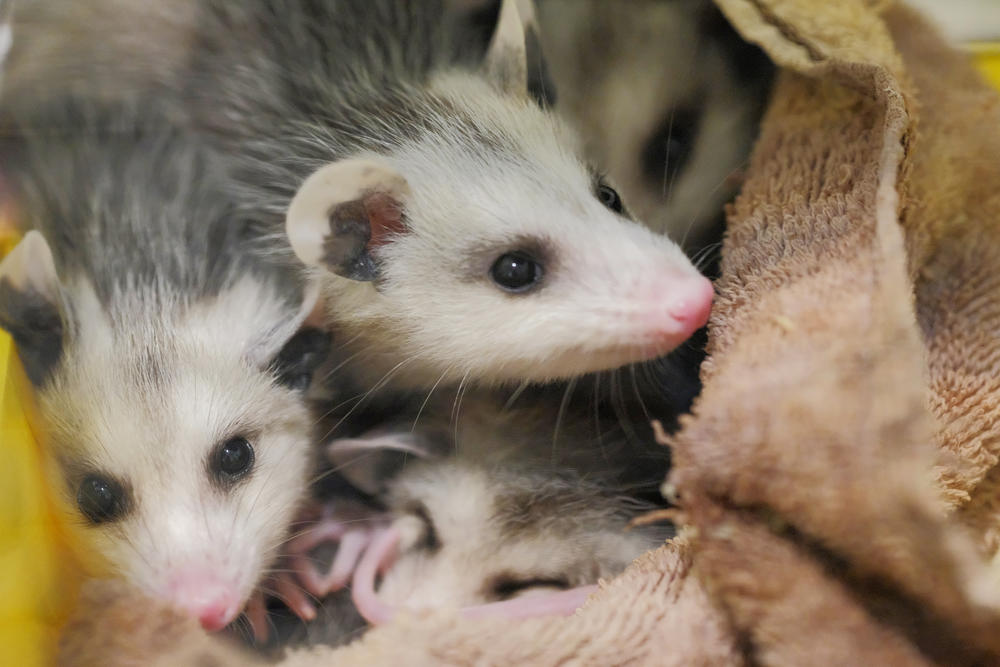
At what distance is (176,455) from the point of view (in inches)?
37.2

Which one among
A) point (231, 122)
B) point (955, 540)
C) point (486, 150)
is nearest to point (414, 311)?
point (486, 150)

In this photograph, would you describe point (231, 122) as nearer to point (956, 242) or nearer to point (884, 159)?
point (884, 159)

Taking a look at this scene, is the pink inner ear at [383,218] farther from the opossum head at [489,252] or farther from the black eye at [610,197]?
the black eye at [610,197]

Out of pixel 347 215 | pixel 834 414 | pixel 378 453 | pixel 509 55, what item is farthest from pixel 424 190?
pixel 834 414

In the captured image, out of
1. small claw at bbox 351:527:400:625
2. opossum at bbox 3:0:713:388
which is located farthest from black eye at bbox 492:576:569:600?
opossum at bbox 3:0:713:388

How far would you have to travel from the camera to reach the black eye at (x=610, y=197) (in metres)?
1.11

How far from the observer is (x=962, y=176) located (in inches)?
39.8

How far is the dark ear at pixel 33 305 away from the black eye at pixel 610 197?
63 centimetres

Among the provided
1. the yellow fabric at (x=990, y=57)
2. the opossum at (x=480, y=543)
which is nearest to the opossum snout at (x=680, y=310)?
the opossum at (x=480, y=543)

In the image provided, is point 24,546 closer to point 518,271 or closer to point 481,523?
point 481,523

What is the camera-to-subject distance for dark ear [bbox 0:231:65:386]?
0.93 meters

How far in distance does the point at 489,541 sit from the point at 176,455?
36 centimetres

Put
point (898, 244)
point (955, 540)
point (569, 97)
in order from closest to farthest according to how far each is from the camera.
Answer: point (955, 540)
point (898, 244)
point (569, 97)

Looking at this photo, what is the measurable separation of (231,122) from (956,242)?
33.9 inches
